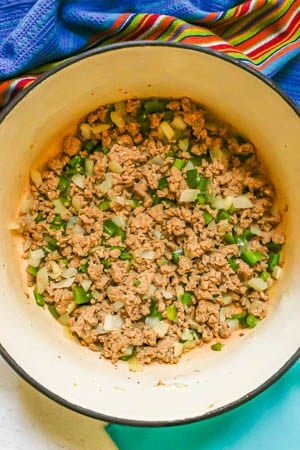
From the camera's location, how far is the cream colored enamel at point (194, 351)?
1.23 m

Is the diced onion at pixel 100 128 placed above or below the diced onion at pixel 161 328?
above

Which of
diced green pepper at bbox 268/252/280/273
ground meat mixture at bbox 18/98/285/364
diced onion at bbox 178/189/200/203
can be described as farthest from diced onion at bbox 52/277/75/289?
diced green pepper at bbox 268/252/280/273

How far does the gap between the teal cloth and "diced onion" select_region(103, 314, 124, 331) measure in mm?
173

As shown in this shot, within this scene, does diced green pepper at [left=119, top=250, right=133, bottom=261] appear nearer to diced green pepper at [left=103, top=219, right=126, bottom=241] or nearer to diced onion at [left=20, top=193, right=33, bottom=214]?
diced green pepper at [left=103, top=219, right=126, bottom=241]

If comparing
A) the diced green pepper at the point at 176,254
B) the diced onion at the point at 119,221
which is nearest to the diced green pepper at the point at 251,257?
the diced green pepper at the point at 176,254

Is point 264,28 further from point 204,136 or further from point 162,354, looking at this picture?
point 162,354

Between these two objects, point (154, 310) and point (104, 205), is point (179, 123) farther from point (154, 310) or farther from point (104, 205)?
point (154, 310)

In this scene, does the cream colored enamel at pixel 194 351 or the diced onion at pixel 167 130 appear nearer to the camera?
the cream colored enamel at pixel 194 351

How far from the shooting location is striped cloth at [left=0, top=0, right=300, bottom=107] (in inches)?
50.6

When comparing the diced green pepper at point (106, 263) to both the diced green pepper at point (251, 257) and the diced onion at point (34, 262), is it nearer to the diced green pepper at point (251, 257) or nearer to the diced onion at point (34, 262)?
the diced onion at point (34, 262)

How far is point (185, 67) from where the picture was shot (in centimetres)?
125

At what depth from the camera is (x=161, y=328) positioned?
52.2 inches

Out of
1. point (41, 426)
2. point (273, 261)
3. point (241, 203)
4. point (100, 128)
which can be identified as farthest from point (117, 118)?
point (41, 426)

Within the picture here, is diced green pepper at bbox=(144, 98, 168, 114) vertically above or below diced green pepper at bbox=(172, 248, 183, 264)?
above
